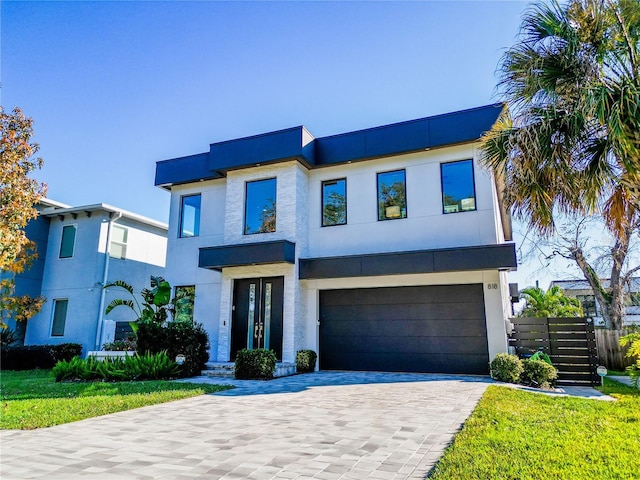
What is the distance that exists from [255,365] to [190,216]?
688 cm

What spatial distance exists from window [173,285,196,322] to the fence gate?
409 inches

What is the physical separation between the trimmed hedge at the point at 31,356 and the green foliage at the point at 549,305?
20.7 m

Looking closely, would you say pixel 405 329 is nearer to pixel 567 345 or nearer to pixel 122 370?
pixel 567 345

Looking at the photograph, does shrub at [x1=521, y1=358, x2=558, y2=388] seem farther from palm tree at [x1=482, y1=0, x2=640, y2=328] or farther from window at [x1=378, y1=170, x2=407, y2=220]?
window at [x1=378, y1=170, x2=407, y2=220]

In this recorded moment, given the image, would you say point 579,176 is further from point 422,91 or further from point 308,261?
point 308,261

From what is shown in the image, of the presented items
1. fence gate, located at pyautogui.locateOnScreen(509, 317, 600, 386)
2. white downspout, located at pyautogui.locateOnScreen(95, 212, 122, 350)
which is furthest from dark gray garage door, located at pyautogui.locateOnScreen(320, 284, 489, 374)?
white downspout, located at pyautogui.locateOnScreen(95, 212, 122, 350)

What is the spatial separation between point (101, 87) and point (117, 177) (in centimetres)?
601

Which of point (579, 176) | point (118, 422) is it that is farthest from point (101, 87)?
point (579, 176)

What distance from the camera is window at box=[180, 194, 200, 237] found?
50.2ft

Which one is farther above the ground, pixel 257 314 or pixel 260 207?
pixel 260 207

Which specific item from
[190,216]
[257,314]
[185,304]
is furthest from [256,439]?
[190,216]

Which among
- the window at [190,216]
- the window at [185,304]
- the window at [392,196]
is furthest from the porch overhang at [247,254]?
the window at [392,196]

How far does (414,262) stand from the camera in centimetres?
1168

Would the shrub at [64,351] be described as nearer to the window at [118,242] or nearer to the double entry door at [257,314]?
the window at [118,242]
